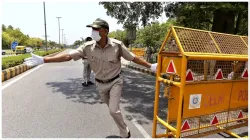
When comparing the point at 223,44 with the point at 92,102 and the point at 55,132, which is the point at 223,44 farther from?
the point at 92,102

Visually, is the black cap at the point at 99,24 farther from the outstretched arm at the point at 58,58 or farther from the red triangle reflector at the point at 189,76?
the red triangle reflector at the point at 189,76

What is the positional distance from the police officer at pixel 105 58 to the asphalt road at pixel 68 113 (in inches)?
20.6

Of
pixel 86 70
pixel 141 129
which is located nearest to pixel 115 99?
pixel 141 129

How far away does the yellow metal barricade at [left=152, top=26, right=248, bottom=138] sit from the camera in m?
2.94

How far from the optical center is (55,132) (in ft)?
12.0

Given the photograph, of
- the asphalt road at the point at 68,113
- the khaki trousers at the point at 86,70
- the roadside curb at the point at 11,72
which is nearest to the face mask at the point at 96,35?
the asphalt road at the point at 68,113

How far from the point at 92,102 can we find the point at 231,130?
2.91 metres

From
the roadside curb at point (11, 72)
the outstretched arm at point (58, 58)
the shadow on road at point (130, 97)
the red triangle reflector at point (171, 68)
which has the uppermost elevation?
the outstretched arm at point (58, 58)

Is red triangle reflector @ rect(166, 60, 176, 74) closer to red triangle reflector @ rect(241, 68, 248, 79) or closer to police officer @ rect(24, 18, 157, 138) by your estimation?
police officer @ rect(24, 18, 157, 138)

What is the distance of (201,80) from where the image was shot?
3.12 metres

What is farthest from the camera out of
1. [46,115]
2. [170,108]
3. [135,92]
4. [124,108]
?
[135,92]

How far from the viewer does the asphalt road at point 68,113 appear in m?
3.70

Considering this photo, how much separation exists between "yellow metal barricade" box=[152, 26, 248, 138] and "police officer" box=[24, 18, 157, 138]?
532 mm

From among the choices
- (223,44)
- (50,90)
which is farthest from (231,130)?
(50,90)
